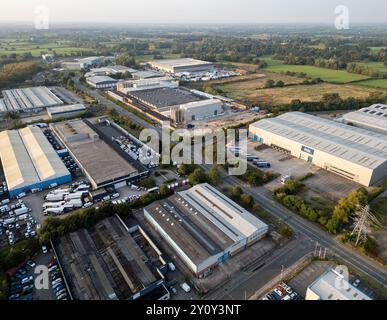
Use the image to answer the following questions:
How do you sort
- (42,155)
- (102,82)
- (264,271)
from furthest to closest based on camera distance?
(102,82)
(42,155)
(264,271)

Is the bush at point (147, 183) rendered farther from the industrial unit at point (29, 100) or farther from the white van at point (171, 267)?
the industrial unit at point (29, 100)

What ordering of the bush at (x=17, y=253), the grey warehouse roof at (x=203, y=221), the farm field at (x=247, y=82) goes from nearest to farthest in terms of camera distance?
the bush at (x=17, y=253) < the grey warehouse roof at (x=203, y=221) < the farm field at (x=247, y=82)

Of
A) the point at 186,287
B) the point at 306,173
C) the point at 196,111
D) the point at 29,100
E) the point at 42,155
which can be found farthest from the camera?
the point at 29,100

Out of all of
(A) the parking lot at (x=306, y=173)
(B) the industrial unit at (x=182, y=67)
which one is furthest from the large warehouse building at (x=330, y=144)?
(B) the industrial unit at (x=182, y=67)

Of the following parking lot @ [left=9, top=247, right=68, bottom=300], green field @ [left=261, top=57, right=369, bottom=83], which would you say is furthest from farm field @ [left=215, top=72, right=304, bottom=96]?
parking lot @ [left=9, top=247, right=68, bottom=300]

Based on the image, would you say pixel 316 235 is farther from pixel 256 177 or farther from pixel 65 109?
pixel 65 109

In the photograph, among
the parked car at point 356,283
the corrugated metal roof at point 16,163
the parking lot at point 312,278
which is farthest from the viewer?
the corrugated metal roof at point 16,163

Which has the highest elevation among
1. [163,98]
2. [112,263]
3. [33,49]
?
[33,49]

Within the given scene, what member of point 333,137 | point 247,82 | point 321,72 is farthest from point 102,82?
point 321,72

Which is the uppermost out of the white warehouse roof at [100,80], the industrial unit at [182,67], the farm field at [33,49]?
the farm field at [33,49]
